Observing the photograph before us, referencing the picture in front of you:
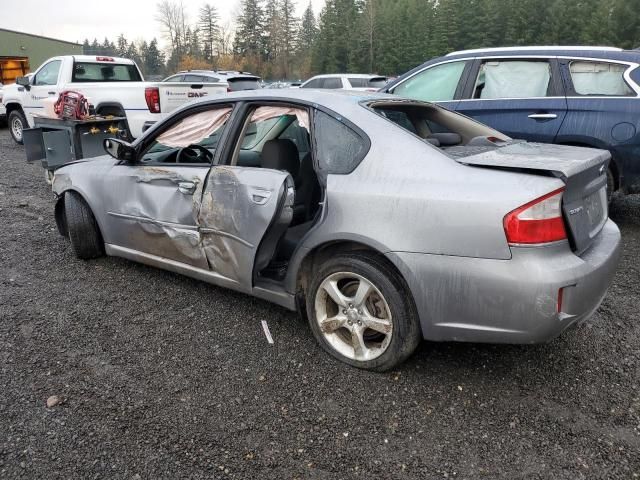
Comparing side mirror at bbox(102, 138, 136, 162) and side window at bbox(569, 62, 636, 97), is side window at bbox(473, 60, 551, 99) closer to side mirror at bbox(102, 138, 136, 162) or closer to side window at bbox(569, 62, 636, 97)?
side window at bbox(569, 62, 636, 97)

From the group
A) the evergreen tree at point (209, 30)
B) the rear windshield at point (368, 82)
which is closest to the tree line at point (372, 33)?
the evergreen tree at point (209, 30)

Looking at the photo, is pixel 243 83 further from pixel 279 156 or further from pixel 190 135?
pixel 279 156

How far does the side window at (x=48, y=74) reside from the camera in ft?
33.0

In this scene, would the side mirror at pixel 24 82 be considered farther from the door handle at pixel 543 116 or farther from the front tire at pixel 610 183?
the front tire at pixel 610 183

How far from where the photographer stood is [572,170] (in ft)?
7.70

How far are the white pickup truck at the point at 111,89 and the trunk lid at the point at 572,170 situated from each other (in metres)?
7.22

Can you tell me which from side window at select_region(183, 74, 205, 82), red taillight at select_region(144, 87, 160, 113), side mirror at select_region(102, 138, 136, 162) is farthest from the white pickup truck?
side window at select_region(183, 74, 205, 82)

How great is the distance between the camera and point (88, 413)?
2463mm

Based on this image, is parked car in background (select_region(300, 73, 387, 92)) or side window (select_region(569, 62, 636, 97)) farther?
parked car in background (select_region(300, 73, 387, 92))

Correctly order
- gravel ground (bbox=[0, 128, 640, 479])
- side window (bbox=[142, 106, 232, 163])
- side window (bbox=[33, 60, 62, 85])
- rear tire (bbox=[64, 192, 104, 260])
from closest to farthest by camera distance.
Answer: gravel ground (bbox=[0, 128, 640, 479]), side window (bbox=[142, 106, 232, 163]), rear tire (bbox=[64, 192, 104, 260]), side window (bbox=[33, 60, 62, 85])

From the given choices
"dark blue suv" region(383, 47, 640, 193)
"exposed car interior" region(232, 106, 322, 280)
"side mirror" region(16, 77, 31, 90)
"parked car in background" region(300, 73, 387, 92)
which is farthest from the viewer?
"parked car in background" region(300, 73, 387, 92)

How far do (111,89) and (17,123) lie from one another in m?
3.95

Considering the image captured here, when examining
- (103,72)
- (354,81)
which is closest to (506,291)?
(103,72)

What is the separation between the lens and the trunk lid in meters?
2.34
